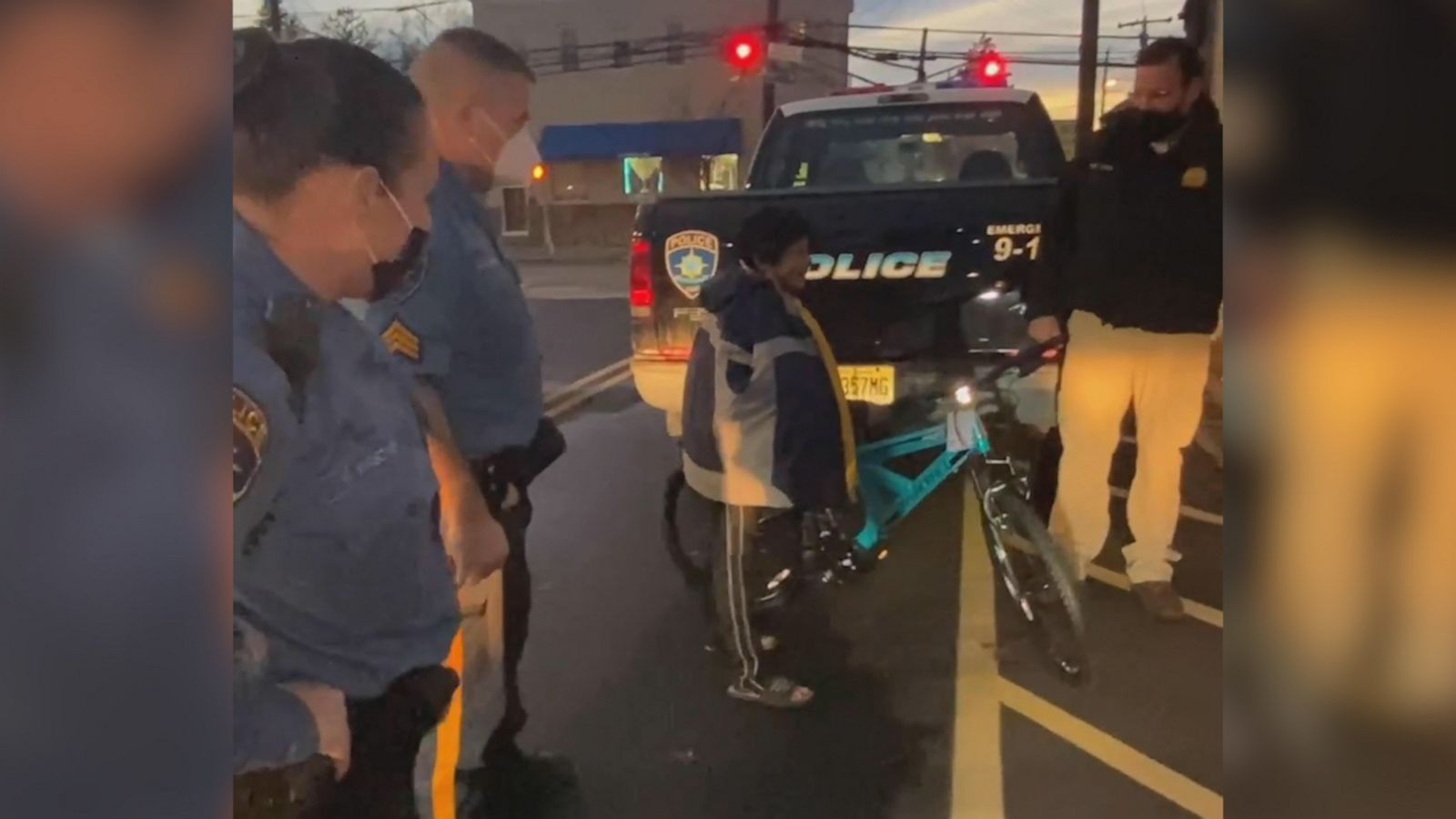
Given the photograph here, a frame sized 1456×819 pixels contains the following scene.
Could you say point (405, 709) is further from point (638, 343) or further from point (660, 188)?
point (660, 188)

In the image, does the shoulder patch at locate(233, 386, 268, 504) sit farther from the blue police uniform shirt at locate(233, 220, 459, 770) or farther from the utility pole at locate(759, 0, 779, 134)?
the utility pole at locate(759, 0, 779, 134)

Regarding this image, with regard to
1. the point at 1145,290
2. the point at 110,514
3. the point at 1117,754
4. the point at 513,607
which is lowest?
the point at 1117,754

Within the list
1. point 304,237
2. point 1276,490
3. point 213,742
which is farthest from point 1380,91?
point 213,742

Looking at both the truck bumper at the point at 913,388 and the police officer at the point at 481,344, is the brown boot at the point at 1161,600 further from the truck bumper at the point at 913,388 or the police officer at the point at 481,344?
the police officer at the point at 481,344

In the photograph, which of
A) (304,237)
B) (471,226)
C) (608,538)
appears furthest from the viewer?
(608,538)

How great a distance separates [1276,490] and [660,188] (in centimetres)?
85

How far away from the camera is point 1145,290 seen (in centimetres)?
144

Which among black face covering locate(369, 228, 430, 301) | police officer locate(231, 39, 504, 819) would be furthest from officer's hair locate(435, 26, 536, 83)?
black face covering locate(369, 228, 430, 301)

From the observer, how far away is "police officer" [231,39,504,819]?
1.25 metres

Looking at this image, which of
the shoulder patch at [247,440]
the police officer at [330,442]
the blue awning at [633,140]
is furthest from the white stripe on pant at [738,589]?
the shoulder patch at [247,440]

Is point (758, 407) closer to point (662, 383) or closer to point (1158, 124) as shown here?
point (662, 383)

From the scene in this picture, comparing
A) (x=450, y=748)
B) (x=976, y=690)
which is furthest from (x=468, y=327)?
(x=976, y=690)

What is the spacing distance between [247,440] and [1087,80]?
111 cm

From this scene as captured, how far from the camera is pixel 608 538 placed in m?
1.49
